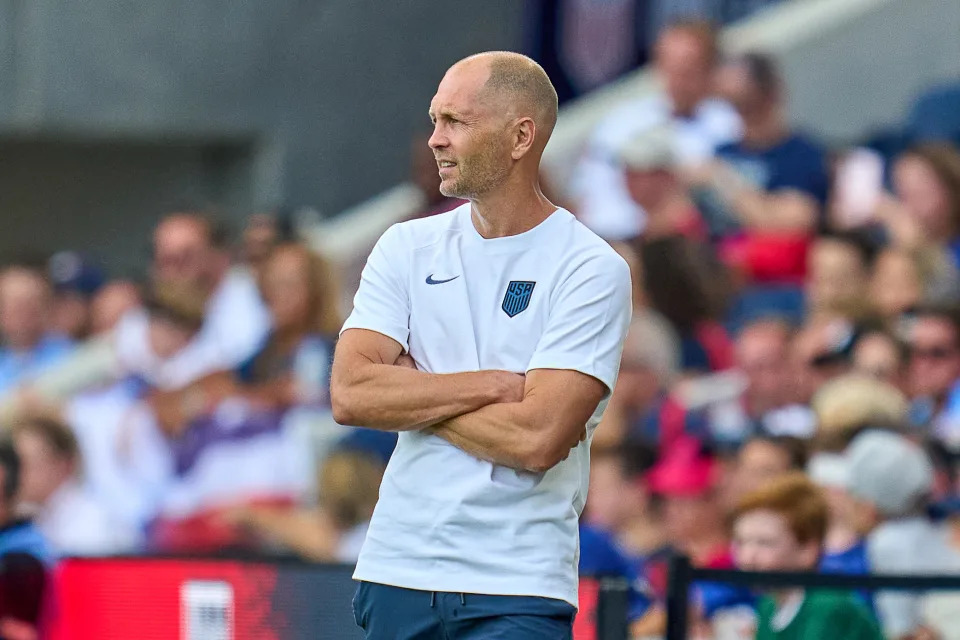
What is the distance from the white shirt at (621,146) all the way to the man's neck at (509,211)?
206 inches

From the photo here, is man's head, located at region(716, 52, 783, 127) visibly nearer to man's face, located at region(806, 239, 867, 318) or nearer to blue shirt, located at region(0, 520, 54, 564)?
man's face, located at region(806, 239, 867, 318)

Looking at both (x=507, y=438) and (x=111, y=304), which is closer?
(x=507, y=438)

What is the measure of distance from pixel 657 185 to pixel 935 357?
233 cm

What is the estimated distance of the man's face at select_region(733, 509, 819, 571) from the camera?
17.0ft

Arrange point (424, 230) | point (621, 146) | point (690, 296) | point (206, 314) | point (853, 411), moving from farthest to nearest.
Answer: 1. point (621, 146)
2. point (206, 314)
3. point (690, 296)
4. point (853, 411)
5. point (424, 230)

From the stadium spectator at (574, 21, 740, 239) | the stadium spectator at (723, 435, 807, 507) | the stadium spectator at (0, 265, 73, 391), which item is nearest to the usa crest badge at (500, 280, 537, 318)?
the stadium spectator at (723, 435, 807, 507)

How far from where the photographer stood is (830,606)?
4.59 metres

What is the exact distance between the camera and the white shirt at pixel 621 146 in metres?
9.00

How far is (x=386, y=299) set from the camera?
3.50 m

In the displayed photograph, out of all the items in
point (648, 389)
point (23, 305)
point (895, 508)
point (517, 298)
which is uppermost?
point (23, 305)

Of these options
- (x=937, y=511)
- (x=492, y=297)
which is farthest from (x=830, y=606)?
(x=492, y=297)

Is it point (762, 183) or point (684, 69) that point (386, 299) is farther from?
point (684, 69)

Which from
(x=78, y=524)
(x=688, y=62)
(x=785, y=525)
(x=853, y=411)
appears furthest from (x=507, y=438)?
(x=688, y=62)

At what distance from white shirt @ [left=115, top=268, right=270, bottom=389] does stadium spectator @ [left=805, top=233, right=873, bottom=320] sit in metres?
2.68
